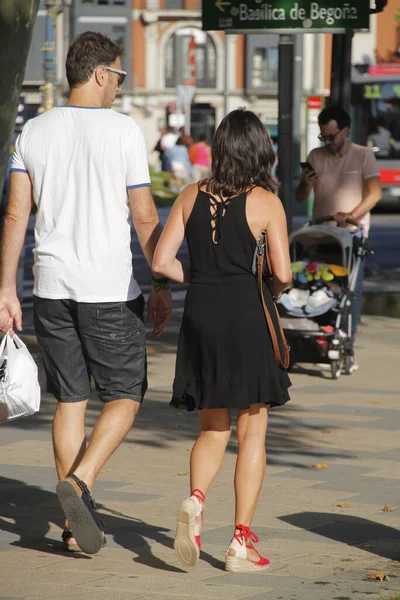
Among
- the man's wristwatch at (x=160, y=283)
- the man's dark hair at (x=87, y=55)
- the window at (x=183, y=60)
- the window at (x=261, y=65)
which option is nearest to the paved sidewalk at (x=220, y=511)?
the man's wristwatch at (x=160, y=283)

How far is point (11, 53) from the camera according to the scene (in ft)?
14.3

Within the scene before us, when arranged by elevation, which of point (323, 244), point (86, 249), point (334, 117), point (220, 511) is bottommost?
point (220, 511)

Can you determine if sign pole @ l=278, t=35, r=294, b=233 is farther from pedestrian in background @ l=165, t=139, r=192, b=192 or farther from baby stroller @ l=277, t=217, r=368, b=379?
pedestrian in background @ l=165, t=139, r=192, b=192

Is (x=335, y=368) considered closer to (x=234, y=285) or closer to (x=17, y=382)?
(x=234, y=285)

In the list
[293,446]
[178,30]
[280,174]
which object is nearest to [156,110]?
[178,30]

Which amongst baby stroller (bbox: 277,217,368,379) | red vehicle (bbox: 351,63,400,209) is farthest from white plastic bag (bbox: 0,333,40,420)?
red vehicle (bbox: 351,63,400,209)

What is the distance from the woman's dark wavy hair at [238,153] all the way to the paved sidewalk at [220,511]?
146 centimetres

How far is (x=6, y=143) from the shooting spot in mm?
4418

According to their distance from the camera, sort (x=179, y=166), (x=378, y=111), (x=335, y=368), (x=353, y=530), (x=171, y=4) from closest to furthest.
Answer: (x=353, y=530)
(x=335, y=368)
(x=378, y=111)
(x=179, y=166)
(x=171, y=4)

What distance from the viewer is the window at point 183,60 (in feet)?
251

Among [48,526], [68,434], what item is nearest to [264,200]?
[68,434]

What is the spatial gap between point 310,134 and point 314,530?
19.4m

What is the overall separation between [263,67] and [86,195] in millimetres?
72388

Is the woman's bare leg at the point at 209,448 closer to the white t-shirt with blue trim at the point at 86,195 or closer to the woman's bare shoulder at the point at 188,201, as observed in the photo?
the white t-shirt with blue trim at the point at 86,195
